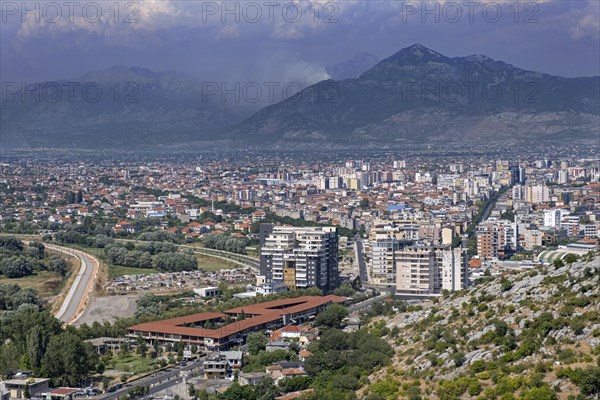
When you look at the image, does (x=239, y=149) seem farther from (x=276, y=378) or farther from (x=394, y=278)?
(x=276, y=378)

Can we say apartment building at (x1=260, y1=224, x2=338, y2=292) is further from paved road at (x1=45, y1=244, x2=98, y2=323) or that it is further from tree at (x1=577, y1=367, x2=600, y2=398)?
tree at (x1=577, y1=367, x2=600, y2=398)

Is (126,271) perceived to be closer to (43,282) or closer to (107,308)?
(43,282)

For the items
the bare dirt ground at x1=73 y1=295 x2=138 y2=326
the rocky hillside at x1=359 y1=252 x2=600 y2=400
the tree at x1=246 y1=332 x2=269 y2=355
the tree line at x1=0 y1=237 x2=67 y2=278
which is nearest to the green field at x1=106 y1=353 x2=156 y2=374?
the tree at x1=246 y1=332 x2=269 y2=355

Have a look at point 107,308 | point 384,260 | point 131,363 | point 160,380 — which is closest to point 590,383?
point 160,380

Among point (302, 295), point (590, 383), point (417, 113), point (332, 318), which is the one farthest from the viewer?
point (417, 113)

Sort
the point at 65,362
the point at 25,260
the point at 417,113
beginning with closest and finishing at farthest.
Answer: the point at 65,362 → the point at 25,260 → the point at 417,113

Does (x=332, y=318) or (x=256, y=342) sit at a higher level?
(x=332, y=318)

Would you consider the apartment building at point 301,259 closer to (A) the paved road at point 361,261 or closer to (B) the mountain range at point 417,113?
(A) the paved road at point 361,261
